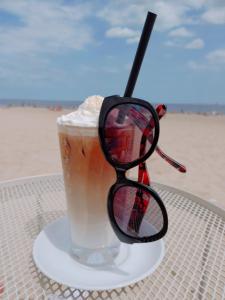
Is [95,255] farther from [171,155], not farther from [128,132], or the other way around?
[171,155]

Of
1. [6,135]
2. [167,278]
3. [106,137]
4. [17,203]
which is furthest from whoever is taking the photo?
[6,135]

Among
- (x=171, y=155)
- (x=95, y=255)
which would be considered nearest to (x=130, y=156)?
(x=95, y=255)

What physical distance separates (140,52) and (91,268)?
20.1 inches

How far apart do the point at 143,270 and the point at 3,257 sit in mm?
375

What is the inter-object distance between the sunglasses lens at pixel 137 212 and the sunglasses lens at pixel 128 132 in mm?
75

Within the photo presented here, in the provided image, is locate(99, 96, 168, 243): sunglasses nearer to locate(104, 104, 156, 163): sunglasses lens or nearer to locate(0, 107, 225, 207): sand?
locate(104, 104, 156, 163): sunglasses lens

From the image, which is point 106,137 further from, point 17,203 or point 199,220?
point 17,203

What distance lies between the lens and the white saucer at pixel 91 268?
24.8 inches

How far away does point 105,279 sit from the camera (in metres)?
0.65

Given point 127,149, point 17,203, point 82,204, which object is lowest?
point 17,203

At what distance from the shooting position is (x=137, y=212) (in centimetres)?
70

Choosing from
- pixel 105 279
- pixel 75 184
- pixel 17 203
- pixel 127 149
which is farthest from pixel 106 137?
pixel 17 203

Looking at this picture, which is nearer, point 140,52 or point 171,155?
point 140,52

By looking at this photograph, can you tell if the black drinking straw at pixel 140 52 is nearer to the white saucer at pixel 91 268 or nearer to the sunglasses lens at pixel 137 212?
the sunglasses lens at pixel 137 212
